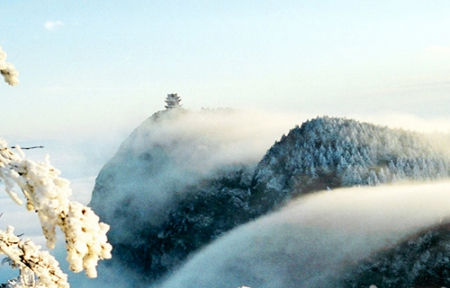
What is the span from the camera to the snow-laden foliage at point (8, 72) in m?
14.8

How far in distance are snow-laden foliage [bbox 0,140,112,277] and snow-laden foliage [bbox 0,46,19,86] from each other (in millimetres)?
2589

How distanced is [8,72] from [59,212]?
4.10 m

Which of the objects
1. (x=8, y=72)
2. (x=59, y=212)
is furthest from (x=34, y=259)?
(x=8, y=72)

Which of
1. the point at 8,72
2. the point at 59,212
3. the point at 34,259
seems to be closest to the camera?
the point at 59,212

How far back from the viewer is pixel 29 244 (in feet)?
50.5

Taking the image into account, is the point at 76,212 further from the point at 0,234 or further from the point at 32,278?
the point at 32,278

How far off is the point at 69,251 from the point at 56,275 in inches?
116

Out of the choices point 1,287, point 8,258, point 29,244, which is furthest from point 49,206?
point 1,287

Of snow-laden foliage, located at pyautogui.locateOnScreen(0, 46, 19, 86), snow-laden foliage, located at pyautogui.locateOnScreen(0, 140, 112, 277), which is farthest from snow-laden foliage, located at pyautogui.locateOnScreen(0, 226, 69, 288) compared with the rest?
snow-laden foliage, located at pyautogui.locateOnScreen(0, 46, 19, 86)

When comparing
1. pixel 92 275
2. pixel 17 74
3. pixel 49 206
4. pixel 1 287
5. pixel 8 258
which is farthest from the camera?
pixel 1 287

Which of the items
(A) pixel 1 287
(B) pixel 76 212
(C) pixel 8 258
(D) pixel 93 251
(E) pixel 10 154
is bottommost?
(A) pixel 1 287

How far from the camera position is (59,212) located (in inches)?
499

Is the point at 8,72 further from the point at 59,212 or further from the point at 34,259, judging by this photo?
the point at 34,259

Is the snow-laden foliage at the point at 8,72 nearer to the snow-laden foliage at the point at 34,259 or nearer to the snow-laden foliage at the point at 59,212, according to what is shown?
the snow-laden foliage at the point at 59,212
